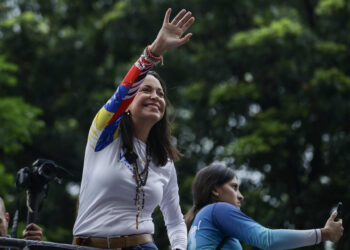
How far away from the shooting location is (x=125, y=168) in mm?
2820

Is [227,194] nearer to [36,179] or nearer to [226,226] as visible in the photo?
[226,226]

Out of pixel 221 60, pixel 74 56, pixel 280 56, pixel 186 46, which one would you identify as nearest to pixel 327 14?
pixel 280 56

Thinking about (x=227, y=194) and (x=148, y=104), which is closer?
(x=148, y=104)

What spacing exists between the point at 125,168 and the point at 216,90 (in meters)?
9.16

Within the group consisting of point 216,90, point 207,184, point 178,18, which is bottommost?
point 207,184

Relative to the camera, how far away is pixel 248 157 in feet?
36.5

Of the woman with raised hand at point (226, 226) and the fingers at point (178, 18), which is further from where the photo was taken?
the woman with raised hand at point (226, 226)

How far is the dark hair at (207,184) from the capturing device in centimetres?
374

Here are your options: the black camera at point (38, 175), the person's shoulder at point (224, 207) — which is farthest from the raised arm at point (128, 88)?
the person's shoulder at point (224, 207)

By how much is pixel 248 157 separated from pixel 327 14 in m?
3.40

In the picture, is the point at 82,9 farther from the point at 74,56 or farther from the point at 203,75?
the point at 203,75

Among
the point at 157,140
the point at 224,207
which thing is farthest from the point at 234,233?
the point at 157,140

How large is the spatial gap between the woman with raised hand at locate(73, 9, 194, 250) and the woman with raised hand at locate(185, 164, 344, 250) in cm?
50

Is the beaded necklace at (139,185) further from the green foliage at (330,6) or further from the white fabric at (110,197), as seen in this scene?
the green foliage at (330,6)
